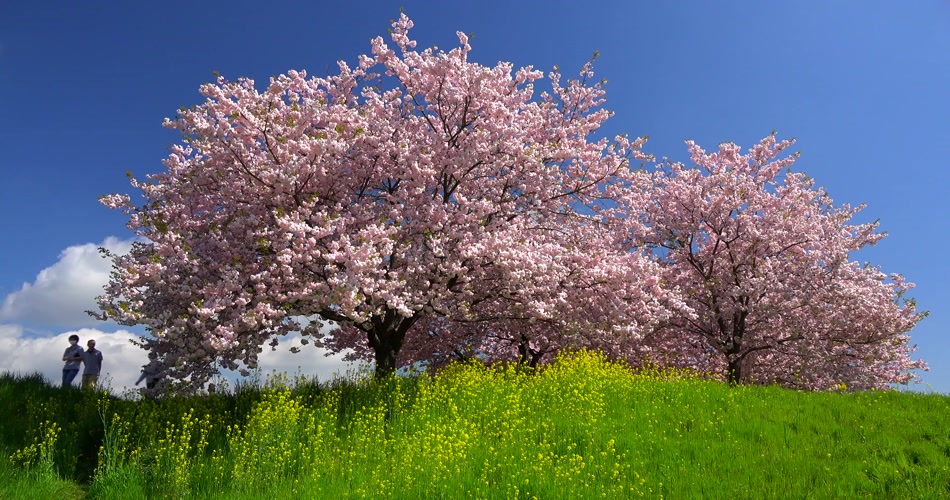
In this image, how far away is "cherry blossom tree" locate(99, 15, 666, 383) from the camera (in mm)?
13828

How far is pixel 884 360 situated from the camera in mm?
22750

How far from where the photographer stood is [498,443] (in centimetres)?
1125

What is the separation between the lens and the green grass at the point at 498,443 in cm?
957

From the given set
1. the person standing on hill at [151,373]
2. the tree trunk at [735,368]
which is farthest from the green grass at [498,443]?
the tree trunk at [735,368]

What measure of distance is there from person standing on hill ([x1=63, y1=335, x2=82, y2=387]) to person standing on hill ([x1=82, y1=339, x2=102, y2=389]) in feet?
0.73

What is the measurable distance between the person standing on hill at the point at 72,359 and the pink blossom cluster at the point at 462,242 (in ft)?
22.6

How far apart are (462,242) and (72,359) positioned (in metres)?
14.2

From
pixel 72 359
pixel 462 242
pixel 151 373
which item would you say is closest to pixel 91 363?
pixel 72 359

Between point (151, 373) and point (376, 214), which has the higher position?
point (376, 214)

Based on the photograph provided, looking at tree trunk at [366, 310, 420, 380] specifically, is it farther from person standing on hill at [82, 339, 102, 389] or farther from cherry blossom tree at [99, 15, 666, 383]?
person standing on hill at [82, 339, 102, 389]

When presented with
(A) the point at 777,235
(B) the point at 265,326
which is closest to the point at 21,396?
(B) the point at 265,326

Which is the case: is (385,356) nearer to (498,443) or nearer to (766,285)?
(498,443)

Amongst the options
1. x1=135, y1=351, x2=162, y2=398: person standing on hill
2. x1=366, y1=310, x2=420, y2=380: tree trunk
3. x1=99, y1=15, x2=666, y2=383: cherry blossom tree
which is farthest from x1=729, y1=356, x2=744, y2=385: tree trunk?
x1=135, y1=351, x2=162, y2=398: person standing on hill

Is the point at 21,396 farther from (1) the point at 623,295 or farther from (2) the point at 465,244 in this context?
(1) the point at 623,295
